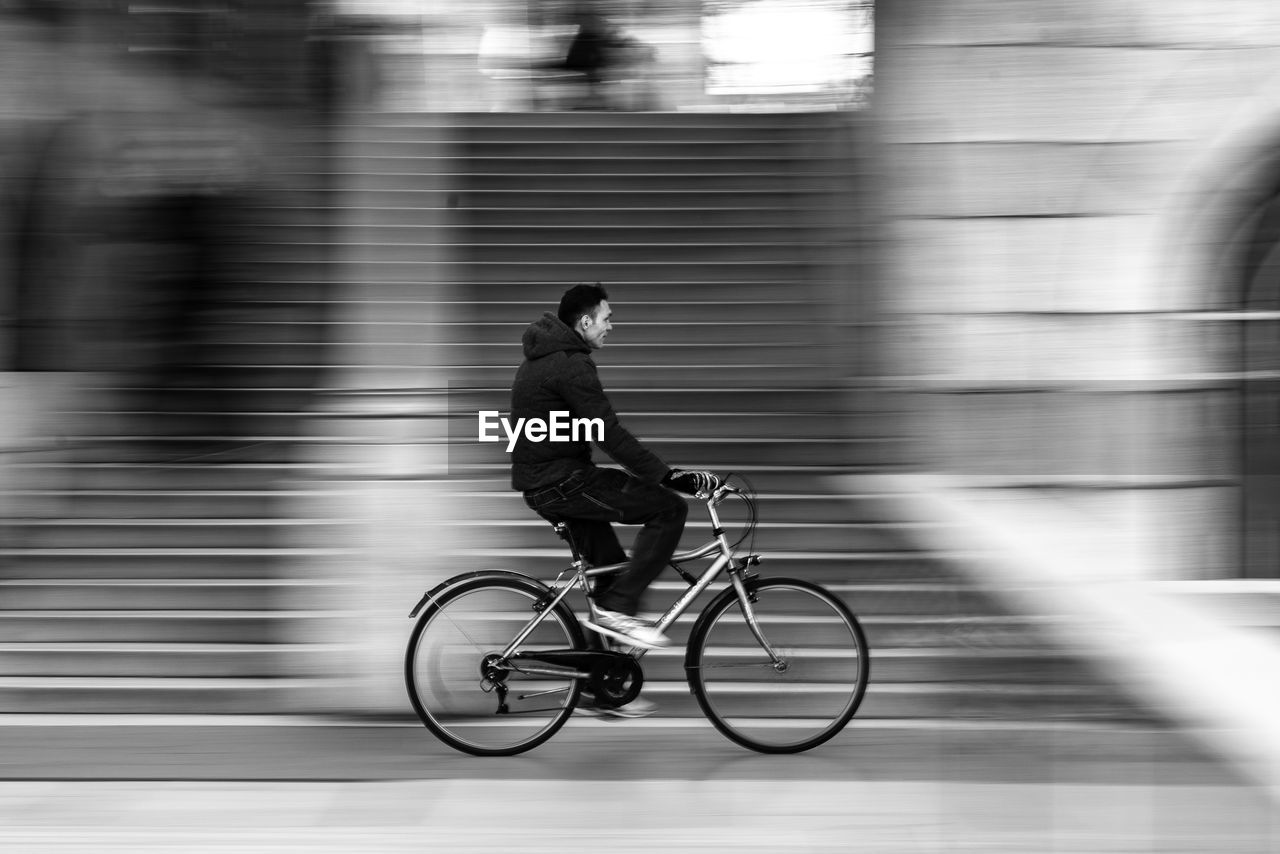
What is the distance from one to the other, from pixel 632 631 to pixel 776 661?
0.54m

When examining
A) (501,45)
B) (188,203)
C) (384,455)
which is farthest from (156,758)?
(501,45)

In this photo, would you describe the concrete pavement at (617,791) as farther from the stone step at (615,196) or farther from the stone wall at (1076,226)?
the stone step at (615,196)

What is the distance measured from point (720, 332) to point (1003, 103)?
10.6ft

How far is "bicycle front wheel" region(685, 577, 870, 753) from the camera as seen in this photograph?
16.3ft

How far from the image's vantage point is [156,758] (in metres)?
5.19

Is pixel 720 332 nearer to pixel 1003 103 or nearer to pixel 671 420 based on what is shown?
pixel 671 420

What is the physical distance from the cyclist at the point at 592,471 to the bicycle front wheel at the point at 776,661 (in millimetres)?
212

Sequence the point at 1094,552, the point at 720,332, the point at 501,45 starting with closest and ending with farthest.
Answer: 1. the point at 1094,552
2. the point at 720,332
3. the point at 501,45

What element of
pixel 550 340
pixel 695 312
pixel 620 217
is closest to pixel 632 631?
pixel 550 340

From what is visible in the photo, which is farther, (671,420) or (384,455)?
(671,420)

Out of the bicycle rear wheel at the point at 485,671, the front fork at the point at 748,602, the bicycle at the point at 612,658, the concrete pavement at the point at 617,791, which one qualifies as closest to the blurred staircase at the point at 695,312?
the concrete pavement at the point at 617,791

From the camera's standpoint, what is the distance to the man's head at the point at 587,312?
488cm

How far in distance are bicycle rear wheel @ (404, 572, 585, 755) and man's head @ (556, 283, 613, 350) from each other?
0.92 metres

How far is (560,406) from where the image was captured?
4863 millimetres
